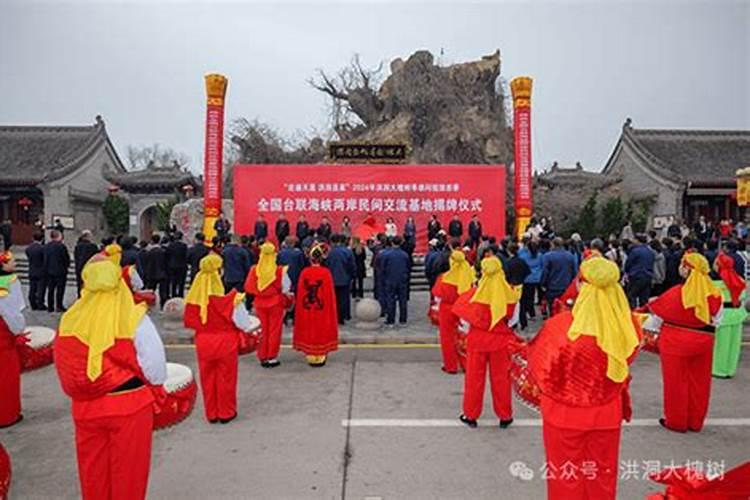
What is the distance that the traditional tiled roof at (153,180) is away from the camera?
995 inches

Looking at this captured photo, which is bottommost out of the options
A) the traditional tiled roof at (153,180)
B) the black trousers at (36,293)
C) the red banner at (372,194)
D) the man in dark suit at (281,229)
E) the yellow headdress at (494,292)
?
the black trousers at (36,293)

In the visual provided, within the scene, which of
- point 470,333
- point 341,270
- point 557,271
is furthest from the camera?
point 341,270

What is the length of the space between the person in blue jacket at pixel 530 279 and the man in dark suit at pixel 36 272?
27.6ft

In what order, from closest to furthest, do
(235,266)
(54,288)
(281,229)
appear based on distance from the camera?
(235,266) < (54,288) < (281,229)

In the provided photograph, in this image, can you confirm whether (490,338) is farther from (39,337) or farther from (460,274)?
(39,337)

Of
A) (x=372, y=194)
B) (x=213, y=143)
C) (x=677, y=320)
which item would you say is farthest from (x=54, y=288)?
(x=677, y=320)

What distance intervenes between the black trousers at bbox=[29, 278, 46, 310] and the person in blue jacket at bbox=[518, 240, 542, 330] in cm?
873

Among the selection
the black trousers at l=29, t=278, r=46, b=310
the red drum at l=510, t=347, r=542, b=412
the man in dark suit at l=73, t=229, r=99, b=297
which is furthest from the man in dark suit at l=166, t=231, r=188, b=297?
the red drum at l=510, t=347, r=542, b=412

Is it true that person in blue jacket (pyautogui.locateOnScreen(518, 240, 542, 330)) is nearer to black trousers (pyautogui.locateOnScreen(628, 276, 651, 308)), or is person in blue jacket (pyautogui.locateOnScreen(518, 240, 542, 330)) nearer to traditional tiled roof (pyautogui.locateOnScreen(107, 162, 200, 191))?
black trousers (pyautogui.locateOnScreen(628, 276, 651, 308))

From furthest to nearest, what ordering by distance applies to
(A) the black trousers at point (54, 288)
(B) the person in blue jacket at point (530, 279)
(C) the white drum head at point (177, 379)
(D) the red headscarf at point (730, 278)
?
(A) the black trousers at point (54, 288) → (B) the person in blue jacket at point (530, 279) → (D) the red headscarf at point (730, 278) → (C) the white drum head at point (177, 379)

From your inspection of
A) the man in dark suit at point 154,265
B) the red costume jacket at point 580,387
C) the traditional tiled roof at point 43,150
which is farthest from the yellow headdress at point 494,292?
the traditional tiled roof at point 43,150

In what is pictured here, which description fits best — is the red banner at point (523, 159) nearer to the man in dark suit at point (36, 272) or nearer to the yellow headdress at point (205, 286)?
the man in dark suit at point (36, 272)

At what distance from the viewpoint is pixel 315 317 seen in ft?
21.1

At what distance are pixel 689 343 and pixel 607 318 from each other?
2196 millimetres
